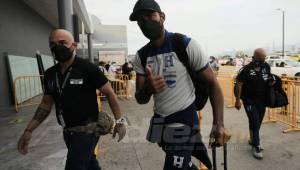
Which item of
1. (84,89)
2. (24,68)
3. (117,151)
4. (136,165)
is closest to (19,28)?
(24,68)

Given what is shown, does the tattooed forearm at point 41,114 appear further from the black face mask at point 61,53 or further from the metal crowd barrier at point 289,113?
the metal crowd barrier at point 289,113

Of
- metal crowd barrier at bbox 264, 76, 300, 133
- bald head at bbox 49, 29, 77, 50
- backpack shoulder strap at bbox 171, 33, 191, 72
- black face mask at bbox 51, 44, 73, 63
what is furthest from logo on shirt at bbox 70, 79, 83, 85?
metal crowd barrier at bbox 264, 76, 300, 133

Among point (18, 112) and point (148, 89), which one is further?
point (18, 112)

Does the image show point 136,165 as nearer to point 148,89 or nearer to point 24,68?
point 148,89

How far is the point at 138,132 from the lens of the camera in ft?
21.2

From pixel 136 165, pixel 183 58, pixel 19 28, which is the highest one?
pixel 19 28

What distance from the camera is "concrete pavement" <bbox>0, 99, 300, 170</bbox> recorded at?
14.3 ft

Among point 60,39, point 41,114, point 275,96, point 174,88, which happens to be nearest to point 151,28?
point 174,88

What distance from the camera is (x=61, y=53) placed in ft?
8.81

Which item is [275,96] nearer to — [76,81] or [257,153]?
[257,153]

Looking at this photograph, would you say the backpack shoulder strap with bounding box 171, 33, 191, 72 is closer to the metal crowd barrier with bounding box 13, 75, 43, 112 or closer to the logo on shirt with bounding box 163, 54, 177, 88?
the logo on shirt with bounding box 163, 54, 177, 88

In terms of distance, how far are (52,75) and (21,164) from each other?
224cm

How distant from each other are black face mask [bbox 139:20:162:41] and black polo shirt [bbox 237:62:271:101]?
318 centimetres

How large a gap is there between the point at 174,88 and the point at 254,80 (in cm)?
314
